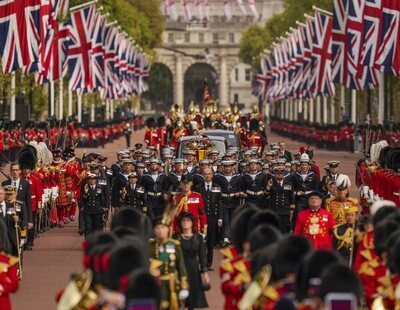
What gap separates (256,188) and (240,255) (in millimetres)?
12550

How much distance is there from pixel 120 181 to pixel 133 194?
829 mm

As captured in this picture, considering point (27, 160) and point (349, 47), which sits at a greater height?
point (349, 47)

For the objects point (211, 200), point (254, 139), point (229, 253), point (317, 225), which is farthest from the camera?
point (254, 139)

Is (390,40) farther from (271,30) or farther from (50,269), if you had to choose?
(271,30)

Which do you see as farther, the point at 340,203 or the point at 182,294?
the point at 340,203

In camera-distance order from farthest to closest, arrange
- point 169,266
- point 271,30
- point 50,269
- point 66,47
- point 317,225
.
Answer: point 271,30, point 66,47, point 50,269, point 317,225, point 169,266

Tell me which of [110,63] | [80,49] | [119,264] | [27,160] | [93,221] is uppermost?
[80,49]

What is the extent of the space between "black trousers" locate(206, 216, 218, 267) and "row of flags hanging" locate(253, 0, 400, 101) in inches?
764

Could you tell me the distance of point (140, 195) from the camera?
30.2 meters

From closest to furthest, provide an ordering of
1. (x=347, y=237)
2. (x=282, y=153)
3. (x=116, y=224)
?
(x=116, y=224) < (x=347, y=237) < (x=282, y=153)

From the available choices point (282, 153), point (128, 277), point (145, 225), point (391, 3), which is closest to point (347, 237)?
point (145, 225)

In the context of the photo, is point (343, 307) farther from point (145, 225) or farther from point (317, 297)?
point (145, 225)

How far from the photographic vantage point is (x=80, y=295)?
631 inches

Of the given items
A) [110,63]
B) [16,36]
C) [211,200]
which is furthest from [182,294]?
[110,63]
